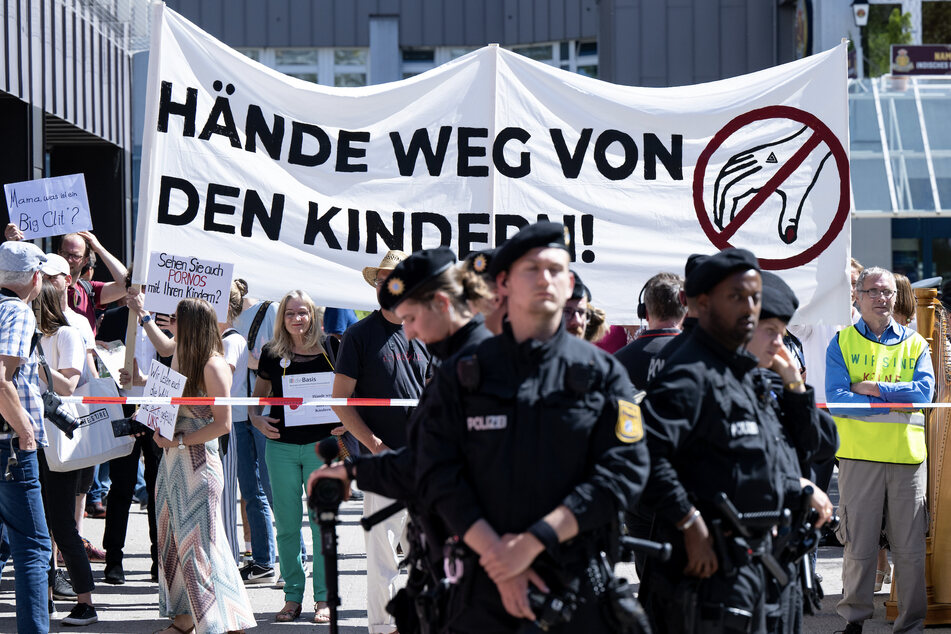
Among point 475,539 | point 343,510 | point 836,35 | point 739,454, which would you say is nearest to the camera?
point 475,539

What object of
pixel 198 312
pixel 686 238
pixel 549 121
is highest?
pixel 549 121

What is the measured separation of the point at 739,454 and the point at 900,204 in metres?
17.8

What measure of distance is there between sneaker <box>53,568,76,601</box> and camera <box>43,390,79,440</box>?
5.39ft

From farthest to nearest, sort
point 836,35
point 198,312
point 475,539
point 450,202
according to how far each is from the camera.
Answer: point 836,35, point 450,202, point 198,312, point 475,539

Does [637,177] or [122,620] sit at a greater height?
[637,177]

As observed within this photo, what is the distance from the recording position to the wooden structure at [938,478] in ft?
23.3

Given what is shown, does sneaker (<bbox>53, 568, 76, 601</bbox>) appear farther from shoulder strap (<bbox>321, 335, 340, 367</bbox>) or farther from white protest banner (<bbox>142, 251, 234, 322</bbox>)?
white protest banner (<bbox>142, 251, 234, 322</bbox>)

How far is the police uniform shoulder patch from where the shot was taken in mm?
3564

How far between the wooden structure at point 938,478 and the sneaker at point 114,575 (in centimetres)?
517

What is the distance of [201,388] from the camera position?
6.67m

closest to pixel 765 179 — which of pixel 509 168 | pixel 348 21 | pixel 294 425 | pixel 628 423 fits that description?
pixel 509 168

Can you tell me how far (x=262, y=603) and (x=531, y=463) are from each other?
15.7 feet

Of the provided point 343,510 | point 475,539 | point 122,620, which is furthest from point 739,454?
point 343,510

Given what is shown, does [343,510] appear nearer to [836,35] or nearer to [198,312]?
[198,312]
